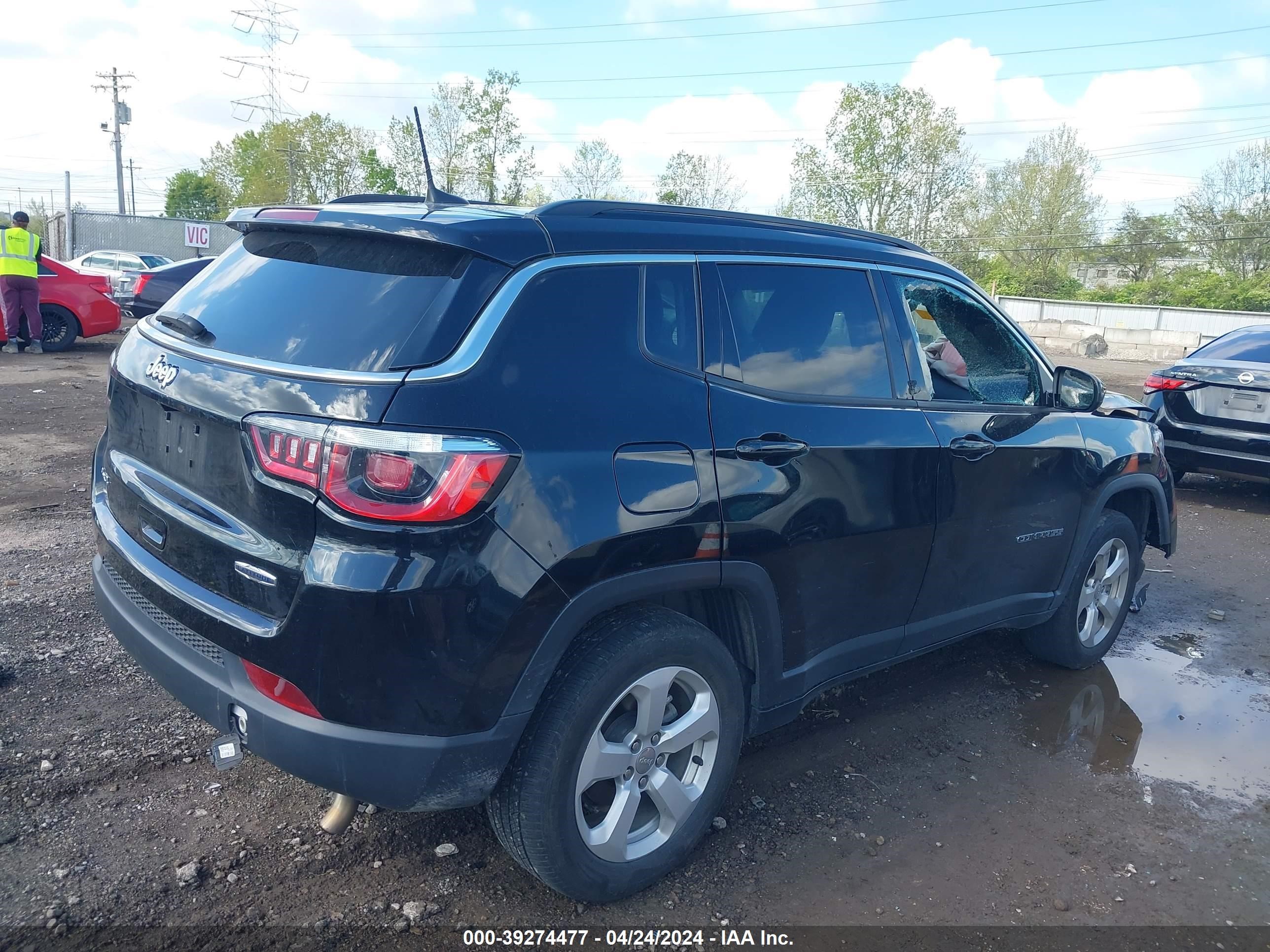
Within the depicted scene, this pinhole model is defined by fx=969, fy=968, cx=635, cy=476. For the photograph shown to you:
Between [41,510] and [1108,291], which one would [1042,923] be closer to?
[41,510]

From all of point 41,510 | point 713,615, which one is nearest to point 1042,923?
point 713,615

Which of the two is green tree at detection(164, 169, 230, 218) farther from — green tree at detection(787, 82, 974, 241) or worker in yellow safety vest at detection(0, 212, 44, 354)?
worker in yellow safety vest at detection(0, 212, 44, 354)

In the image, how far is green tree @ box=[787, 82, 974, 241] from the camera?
48.6 m

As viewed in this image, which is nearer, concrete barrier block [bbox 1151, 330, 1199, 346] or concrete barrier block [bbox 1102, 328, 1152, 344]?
concrete barrier block [bbox 1102, 328, 1152, 344]

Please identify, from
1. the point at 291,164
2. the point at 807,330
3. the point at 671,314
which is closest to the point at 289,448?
the point at 671,314

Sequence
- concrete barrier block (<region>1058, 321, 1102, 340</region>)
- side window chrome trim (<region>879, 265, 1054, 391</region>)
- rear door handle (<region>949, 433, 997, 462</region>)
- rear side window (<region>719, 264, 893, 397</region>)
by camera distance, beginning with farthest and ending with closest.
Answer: concrete barrier block (<region>1058, 321, 1102, 340</region>) < side window chrome trim (<region>879, 265, 1054, 391</region>) < rear door handle (<region>949, 433, 997, 462</region>) < rear side window (<region>719, 264, 893, 397</region>)

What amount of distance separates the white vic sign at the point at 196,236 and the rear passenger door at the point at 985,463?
36.6m

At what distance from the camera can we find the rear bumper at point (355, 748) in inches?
92.1

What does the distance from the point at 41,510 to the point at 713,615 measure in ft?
16.5

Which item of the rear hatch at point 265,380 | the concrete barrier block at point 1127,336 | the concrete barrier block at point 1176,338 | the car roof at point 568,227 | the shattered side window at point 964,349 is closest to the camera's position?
the rear hatch at point 265,380

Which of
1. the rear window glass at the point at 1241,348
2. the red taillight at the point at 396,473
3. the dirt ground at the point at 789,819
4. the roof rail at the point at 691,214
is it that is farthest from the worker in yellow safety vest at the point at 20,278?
the rear window glass at the point at 1241,348

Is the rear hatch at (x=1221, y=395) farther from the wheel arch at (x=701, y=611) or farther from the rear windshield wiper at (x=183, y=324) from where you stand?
the rear windshield wiper at (x=183, y=324)

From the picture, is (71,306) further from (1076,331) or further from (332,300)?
(1076,331)

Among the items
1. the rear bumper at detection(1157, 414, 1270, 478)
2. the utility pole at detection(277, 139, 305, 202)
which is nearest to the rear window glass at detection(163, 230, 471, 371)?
the rear bumper at detection(1157, 414, 1270, 478)
